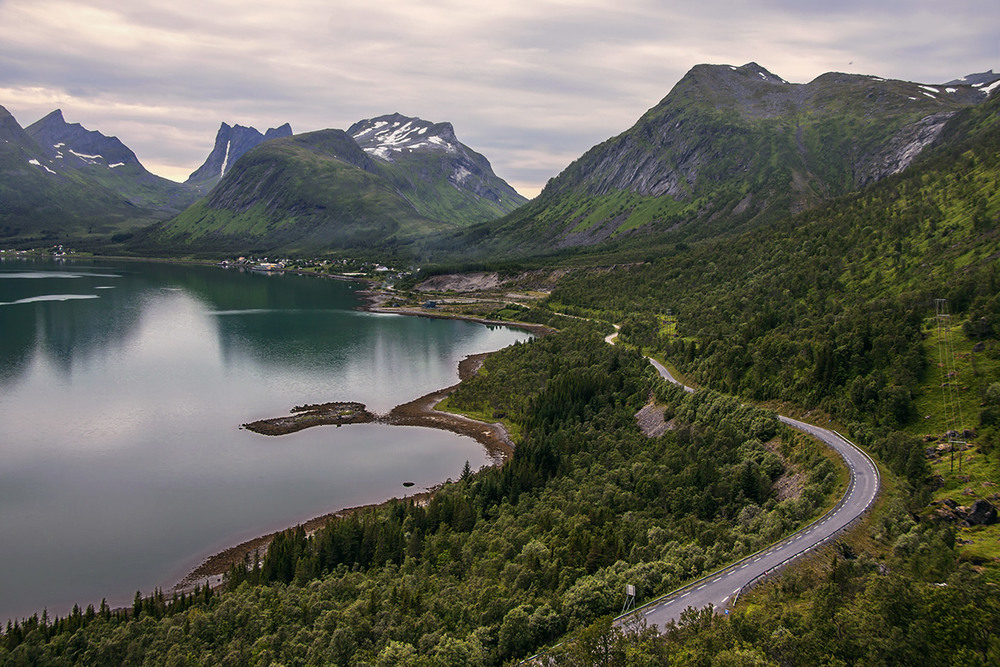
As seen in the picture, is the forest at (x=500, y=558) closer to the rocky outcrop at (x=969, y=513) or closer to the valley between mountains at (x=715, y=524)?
the valley between mountains at (x=715, y=524)

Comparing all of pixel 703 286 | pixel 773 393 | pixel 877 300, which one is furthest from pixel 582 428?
pixel 703 286

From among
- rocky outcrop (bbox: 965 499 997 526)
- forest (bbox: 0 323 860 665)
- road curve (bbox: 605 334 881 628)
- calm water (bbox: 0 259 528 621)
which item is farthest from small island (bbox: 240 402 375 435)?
rocky outcrop (bbox: 965 499 997 526)

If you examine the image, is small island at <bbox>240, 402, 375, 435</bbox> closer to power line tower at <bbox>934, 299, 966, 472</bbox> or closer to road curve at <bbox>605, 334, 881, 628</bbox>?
road curve at <bbox>605, 334, 881, 628</bbox>

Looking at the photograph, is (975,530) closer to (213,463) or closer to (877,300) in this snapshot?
(877,300)

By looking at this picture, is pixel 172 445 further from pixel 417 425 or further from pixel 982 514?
pixel 982 514

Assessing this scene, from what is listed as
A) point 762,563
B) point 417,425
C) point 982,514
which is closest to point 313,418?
point 417,425

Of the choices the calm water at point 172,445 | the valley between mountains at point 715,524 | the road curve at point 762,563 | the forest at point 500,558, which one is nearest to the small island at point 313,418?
the calm water at point 172,445
